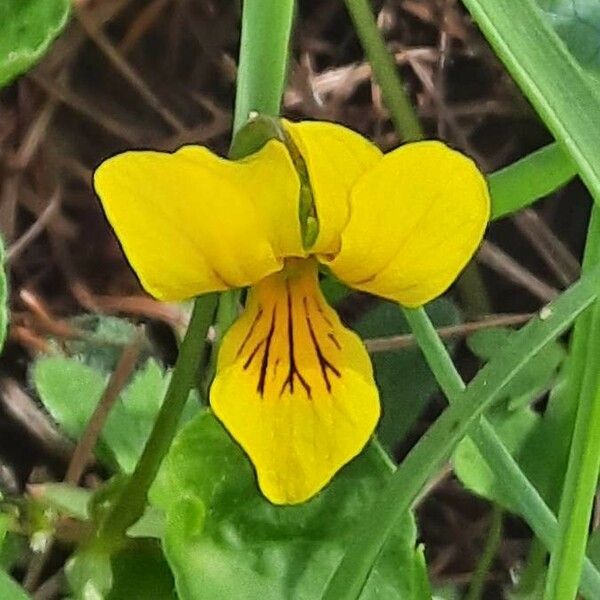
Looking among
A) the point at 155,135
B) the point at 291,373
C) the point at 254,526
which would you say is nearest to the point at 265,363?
the point at 291,373

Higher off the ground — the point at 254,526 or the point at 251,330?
the point at 251,330

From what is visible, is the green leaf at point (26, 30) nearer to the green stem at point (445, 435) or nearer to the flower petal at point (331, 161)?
the flower petal at point (331, 161)

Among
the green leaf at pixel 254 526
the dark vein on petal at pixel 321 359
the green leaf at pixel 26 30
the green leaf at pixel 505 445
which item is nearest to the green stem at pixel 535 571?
the green leaf at pixel 505 445

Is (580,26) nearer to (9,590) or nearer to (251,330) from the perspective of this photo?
(251,330)

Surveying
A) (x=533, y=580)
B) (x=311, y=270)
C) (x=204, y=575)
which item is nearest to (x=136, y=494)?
(x=204, y=575)

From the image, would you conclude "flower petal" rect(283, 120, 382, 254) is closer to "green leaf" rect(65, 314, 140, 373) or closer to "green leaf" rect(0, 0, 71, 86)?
"green leaf" rect(0, 0, 71, 86)
